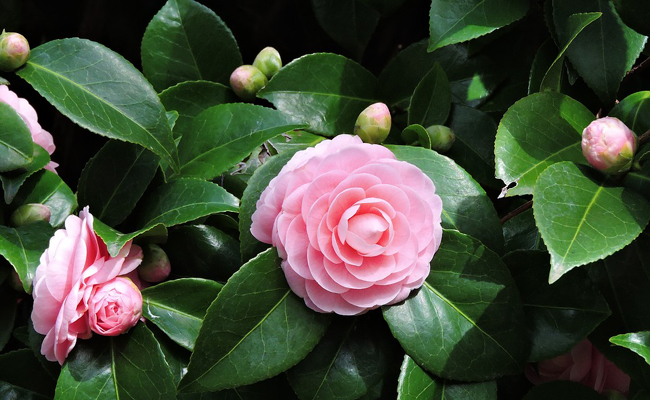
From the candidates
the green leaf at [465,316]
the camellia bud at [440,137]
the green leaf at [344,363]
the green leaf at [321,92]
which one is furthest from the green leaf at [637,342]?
the green leaf at [321,92]

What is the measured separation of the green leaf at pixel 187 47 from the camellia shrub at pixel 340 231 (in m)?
0.02

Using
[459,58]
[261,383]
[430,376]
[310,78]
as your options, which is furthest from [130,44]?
[430,376]

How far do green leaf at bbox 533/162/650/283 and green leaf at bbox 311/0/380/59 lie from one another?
44cm

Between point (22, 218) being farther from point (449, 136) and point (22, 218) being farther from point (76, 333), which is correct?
point (449, 136)

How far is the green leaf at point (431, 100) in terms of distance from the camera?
93 cm

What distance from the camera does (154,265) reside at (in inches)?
31.8

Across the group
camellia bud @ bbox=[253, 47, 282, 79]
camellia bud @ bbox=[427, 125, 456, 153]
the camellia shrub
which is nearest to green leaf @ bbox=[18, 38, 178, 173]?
the camellia shrub

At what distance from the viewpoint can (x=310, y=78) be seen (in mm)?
960

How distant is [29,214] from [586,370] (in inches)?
26.0

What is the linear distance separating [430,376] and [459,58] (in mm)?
467

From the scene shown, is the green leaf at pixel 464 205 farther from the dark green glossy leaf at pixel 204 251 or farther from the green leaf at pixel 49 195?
the green leaf at pixel 49 195

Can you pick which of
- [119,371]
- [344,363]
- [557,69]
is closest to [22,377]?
[119,371]

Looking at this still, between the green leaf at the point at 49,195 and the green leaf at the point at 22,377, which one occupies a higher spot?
the green leaf at the point at 49,195

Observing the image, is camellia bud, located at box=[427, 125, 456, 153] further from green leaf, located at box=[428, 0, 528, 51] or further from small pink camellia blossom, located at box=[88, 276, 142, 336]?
small pink camellia blossom, located at box=[88, 276, 142, 336]
